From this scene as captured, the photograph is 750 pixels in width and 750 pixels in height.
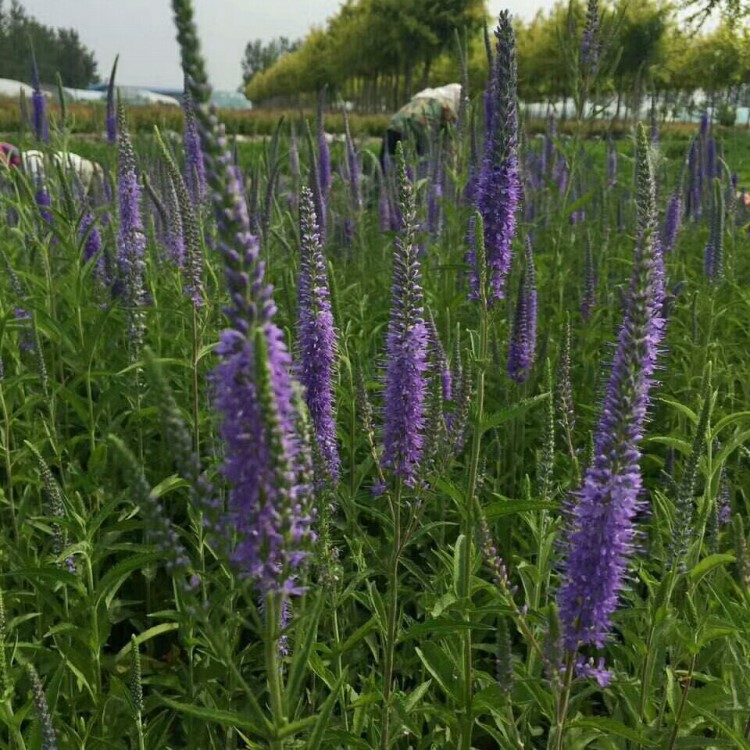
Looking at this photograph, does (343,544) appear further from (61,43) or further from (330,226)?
(61,43)

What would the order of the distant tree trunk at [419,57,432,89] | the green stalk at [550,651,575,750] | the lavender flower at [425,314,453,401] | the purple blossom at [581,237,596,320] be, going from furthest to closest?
the distant tree trunk at [419,57,432,89], the purple blossom at [581,237,596,320], the lavender flower at [425,314,453,401], the green stalk at [550,651,575,750]

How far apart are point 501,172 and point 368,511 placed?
152cm

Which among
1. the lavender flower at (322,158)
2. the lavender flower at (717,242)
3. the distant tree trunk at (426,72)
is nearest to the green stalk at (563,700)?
the lavender flower at (717,242)

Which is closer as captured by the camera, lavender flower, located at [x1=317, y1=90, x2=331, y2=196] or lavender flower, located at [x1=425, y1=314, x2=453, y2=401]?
lavender flower, located at [x1=425, y1=314, x2=453, y2=401]

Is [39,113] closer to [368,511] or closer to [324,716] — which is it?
[368,511]

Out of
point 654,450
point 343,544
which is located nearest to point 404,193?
point 343,544

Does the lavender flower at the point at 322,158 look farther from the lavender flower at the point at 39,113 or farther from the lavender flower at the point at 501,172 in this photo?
the lavender flower at the point at 501,172

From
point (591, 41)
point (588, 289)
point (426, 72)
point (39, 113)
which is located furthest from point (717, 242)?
point (426, 72)

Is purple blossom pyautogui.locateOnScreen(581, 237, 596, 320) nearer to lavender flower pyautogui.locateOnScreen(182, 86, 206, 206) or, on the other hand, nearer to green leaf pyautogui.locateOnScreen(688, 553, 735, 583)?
lavender flower pyautogui.locateOnScreen(182, 86, 206, 206)

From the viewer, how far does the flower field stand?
135 centimetres

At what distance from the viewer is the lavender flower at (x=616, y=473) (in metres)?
1.51

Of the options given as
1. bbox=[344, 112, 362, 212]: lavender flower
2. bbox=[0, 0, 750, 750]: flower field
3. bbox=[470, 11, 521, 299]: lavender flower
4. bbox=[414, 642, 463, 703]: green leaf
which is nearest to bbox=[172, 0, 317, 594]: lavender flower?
bbox=[0, 0, 750, 750]: flower field

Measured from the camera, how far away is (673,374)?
4438 millimetres

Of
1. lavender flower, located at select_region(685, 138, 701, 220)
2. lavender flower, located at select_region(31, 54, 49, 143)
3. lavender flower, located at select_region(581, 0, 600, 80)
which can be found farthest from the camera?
lavender flower, located at select_region(685, 138, 701, 220)
